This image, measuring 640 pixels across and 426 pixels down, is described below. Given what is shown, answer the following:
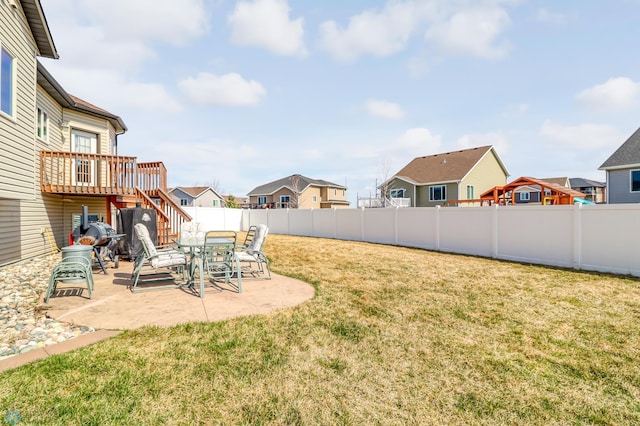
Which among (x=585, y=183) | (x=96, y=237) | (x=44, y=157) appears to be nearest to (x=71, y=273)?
(x=96, y=237)

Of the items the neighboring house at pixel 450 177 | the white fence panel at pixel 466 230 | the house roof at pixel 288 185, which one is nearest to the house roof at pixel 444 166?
the neighboring house at pixel 450 177

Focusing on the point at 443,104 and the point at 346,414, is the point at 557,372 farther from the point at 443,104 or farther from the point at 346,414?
the point at 443,104

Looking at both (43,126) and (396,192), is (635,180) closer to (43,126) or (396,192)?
(396,192)

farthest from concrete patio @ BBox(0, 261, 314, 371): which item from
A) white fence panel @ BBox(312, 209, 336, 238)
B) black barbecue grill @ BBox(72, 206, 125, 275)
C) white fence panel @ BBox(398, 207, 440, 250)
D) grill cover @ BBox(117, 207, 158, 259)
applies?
white fence panel @ BBox(312, 209, 336, 238)

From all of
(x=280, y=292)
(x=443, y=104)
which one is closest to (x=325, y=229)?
(x=443, y=104)

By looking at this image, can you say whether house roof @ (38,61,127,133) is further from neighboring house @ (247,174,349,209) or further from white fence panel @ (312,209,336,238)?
neighboring house @ (247,174,349,209)

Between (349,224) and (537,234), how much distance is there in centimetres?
852

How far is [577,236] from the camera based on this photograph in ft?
26.8

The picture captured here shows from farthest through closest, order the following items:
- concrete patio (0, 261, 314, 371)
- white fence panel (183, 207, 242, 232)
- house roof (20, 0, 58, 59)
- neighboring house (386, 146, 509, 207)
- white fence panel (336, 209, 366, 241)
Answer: neighboring house (386, 146, 509, 207), white fence panel (183, 207, 242, 232), white fence panel (336, 209, 366, 241), house roof (20, 0, 58, 59), concrete patio (0, 261, 314, 371)

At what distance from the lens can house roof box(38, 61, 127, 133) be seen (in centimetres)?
930

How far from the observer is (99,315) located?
14.4 ft

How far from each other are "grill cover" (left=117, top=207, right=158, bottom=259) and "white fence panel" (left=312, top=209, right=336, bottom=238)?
30.6 feet

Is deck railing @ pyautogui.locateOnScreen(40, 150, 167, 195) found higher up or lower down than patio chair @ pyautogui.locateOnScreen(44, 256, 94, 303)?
higher up

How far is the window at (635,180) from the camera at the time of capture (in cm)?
1770
